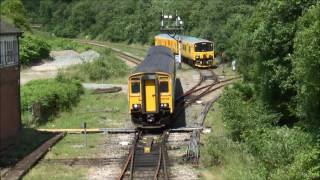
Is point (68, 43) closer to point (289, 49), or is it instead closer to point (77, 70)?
point (77, 70)

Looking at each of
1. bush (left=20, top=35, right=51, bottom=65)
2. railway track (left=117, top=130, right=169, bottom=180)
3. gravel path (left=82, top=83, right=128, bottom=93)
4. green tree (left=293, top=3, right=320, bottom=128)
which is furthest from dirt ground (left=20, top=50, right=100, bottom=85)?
green tree (left=293, top=3, right=320, bottom=128)

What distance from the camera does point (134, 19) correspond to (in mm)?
80625

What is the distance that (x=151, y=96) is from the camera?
77.9ft

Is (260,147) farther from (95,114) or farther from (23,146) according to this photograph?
(95,114)

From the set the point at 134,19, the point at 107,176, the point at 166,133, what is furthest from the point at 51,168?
the point at 134,19

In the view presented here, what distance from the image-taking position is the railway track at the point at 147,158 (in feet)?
58.0

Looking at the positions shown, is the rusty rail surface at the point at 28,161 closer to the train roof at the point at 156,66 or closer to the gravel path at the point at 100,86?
the train roof at the point at 156,66

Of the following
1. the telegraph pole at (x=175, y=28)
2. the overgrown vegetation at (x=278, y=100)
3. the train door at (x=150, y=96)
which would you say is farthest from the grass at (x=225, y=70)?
the train door at (x=150, y=96)

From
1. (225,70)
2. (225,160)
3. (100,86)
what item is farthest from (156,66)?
(225,70)

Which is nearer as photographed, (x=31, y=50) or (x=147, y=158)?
(x=147, y=158)

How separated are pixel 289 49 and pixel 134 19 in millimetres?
60453

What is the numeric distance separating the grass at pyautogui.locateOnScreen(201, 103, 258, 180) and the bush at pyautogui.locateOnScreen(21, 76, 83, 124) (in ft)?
29.4

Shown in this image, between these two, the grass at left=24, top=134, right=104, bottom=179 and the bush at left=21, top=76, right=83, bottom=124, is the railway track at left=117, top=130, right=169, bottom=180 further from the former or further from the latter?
the bush at left=21, top=76, right=83, bottom=124

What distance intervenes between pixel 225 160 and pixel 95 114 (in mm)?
11074
